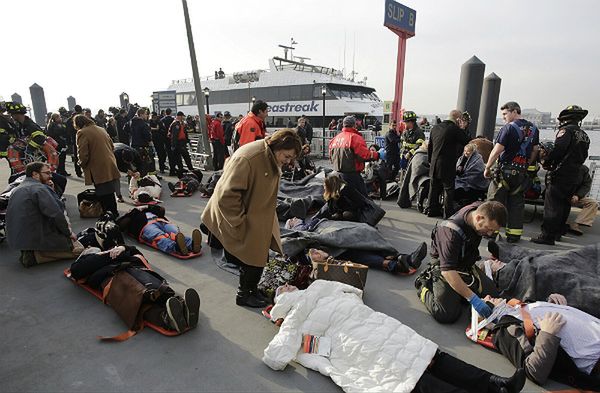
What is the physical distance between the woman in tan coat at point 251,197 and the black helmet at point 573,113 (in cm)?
407

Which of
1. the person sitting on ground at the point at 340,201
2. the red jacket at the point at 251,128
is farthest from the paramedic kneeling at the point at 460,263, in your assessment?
the red jacket at the point at 251,128

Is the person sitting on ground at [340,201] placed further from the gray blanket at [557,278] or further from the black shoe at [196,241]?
the gray blanket at [557,278]

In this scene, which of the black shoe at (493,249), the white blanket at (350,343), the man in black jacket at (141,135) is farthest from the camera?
the man in black jacket at (141,135)

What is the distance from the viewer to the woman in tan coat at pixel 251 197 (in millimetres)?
2713

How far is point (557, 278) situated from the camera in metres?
2.97

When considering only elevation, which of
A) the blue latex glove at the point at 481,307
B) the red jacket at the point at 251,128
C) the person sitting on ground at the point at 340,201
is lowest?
the blue latex glove at the point at 481,307

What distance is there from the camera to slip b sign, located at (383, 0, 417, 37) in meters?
10.2

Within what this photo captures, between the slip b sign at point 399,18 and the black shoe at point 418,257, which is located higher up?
the slip b sign at point 399,18

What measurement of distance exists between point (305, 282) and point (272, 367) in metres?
1.12

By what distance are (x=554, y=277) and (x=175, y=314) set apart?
10.5ft

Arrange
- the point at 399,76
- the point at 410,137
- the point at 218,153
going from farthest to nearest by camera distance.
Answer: the point at 399,76
the point at 218,153
the point at 410,137

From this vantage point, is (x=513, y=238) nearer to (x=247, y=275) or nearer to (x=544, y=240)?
(x=544, y=240)

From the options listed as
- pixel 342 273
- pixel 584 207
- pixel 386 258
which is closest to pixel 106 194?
pixel 342 273

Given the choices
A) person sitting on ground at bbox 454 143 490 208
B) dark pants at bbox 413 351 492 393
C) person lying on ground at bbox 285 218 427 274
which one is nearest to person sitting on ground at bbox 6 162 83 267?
person lying on ground at bbox 285 218 427 274
